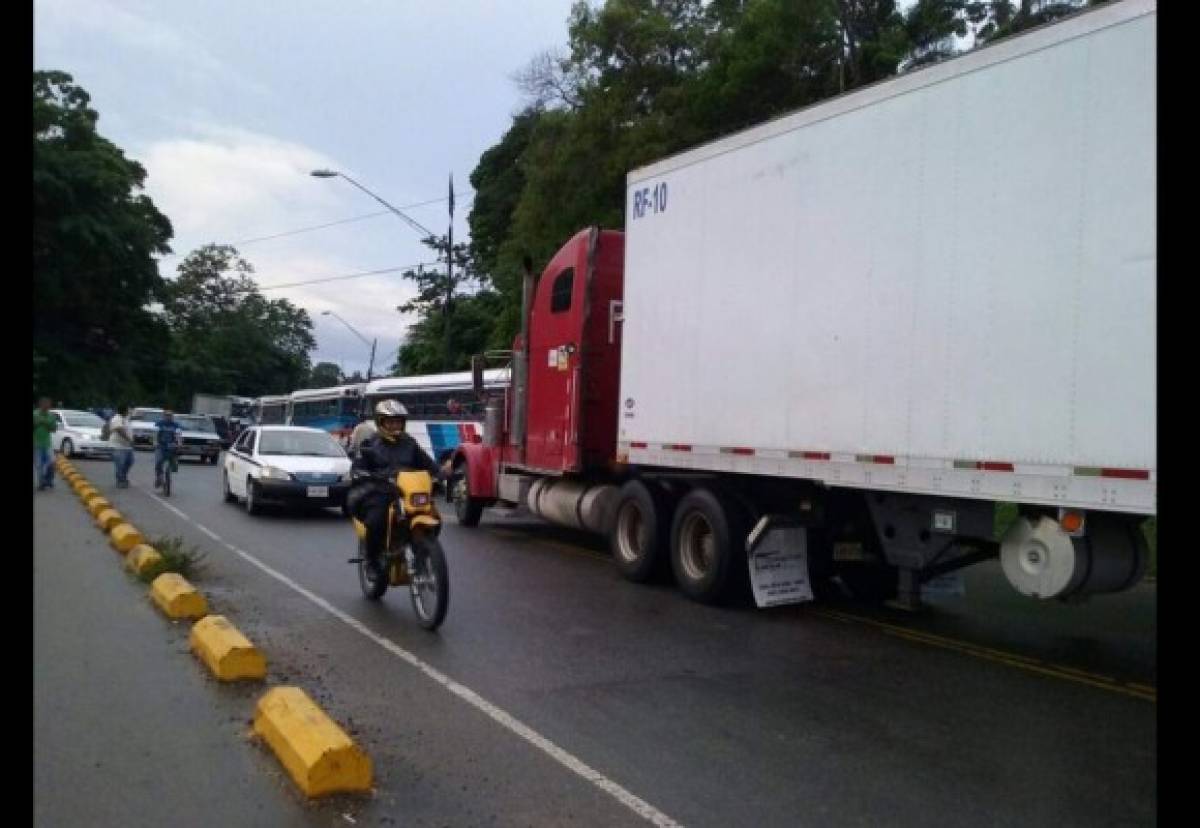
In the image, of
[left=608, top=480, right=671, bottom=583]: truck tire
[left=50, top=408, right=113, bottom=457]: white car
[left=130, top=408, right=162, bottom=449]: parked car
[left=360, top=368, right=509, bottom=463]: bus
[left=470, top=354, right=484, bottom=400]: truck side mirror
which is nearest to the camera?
[left=608, top=480, right=671, bottom=583]: truck tire

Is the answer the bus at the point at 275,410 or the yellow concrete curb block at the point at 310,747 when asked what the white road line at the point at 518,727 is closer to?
the yellow concrete curb block at the point at 310,747

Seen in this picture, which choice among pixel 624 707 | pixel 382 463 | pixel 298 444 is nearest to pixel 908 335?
pixel 624 707

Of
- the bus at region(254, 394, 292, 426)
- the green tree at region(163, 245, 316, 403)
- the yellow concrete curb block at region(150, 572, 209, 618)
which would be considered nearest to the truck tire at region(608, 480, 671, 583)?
the yellow concrete curb block at region(150, 572, 209, 618)

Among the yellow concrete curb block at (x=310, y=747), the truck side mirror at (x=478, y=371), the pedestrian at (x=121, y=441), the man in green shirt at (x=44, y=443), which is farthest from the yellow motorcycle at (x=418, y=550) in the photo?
the pedestrian at (x=121, y=441)

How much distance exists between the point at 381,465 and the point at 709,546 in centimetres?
293

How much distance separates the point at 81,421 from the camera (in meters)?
31.1

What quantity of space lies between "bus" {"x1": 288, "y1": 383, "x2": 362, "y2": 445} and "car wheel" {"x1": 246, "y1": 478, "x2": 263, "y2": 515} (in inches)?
471

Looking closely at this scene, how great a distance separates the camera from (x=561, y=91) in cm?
3084

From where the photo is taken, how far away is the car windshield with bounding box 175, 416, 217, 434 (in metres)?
32.9

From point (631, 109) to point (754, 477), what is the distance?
60.2 ft

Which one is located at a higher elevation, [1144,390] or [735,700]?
[1144,390]

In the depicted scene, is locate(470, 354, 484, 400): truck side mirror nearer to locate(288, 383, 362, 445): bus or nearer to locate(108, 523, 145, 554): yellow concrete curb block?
locate(108, 523, 145, 554): yellow concrete curb block
